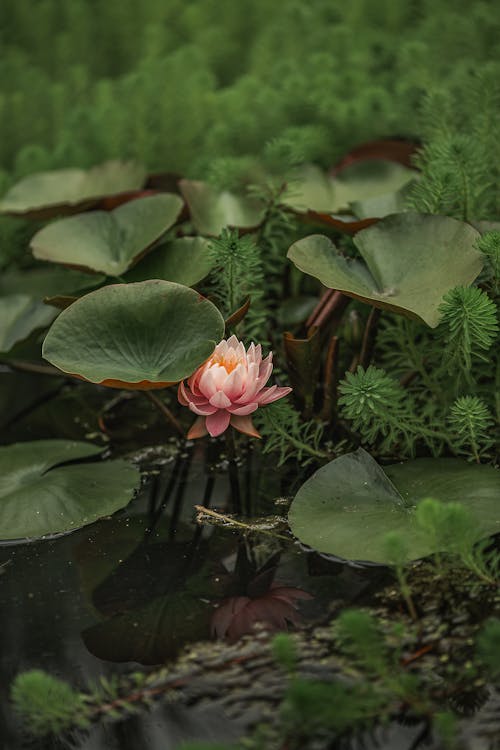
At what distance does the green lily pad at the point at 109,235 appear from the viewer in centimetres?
157

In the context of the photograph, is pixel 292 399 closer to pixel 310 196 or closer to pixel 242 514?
pixel 242 514

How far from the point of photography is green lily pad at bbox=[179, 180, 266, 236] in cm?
165

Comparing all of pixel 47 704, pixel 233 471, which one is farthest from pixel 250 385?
pixel 47 704

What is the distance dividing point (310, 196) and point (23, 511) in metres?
0.97

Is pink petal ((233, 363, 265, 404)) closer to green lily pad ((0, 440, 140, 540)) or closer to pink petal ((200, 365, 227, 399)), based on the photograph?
pink petal ((200, 365, 227, 399))

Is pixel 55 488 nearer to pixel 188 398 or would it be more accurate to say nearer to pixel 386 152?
pixel 188 398

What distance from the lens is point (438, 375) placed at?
136cm

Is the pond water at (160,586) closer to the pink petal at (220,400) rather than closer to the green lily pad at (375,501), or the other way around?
the green lily pad at (375,501)

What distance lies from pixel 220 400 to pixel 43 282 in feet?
3.02

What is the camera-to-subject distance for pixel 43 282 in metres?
1.96

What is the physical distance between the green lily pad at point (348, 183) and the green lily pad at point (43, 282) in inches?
19.8

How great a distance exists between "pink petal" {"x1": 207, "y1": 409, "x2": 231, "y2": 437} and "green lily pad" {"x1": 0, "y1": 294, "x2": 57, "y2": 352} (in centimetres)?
52

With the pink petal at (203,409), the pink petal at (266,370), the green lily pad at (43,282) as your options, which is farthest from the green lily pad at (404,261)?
the green lily pad at (43,282)

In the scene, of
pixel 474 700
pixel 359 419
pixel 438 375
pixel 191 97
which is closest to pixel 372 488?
pixel 359 419
